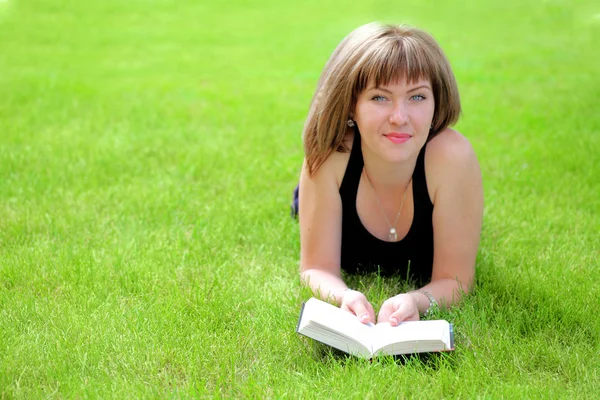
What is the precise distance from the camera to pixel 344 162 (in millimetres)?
3420

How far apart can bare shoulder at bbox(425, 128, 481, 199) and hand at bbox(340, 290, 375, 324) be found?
633 mm

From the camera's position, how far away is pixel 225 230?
425cm

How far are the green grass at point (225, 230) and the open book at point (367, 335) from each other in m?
0.07

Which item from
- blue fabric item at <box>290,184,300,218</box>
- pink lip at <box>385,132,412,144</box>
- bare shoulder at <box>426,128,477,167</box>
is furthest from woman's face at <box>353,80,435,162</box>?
blue fabric item at <box>290,184,300,218</box>

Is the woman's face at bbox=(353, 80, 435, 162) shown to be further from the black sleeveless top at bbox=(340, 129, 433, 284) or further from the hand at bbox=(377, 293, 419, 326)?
the hand at bbox=(377, 293, 419, 326)

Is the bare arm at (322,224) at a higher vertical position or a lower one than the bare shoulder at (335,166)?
lower

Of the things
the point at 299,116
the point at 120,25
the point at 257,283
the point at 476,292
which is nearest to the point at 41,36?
the point at 120,25

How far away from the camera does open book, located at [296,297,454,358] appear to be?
108 inches

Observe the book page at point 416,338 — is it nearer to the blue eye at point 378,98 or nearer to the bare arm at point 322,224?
the bare arm at point 322,224

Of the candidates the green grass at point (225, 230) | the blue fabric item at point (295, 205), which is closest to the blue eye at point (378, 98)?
the green grass at point (225, 230)

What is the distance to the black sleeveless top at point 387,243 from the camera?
337 cm

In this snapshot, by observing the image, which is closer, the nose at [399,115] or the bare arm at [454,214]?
the nose at [399,115]

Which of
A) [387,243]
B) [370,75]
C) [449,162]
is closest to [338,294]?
[387,243]

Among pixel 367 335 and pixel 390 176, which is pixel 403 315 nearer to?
pixel 367 335
